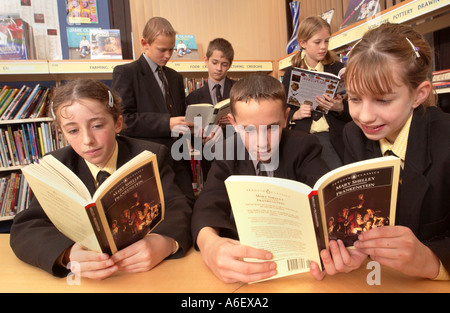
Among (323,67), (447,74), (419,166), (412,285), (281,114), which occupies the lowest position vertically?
(412,285)

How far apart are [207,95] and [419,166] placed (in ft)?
6.14

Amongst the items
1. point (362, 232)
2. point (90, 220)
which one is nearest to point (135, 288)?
point (90, 220)

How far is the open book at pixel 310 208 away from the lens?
1.98 feet

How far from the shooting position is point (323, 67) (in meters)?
2.13

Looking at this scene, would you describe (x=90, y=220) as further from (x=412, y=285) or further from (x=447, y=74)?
(x=447, y=74)

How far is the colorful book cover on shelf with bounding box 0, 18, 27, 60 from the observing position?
2877 mm

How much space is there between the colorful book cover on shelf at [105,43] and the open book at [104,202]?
2.67 meters

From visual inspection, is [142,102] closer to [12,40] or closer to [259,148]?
[259,148]

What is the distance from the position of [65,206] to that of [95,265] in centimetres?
14

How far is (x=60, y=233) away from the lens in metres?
0.87

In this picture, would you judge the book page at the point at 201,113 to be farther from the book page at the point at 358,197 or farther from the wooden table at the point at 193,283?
the book page at the point at 358,197

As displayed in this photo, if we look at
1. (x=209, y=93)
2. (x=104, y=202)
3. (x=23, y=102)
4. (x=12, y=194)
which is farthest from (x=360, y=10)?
(x=12, y=194)

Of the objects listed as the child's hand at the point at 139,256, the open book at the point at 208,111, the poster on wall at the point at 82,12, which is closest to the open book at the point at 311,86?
the open book at the point at 208,111
